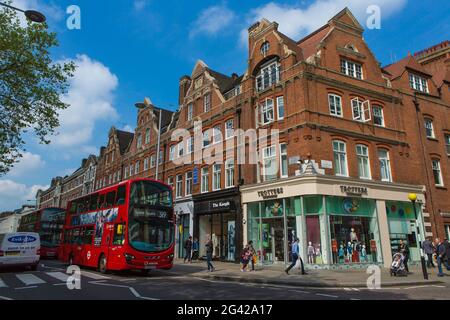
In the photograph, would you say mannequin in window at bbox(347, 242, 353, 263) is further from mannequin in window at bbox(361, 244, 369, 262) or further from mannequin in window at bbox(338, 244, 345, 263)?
mannequin in window at bbox(361, 244, 369, 262)

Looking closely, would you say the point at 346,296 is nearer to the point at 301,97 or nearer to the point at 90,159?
the point at 301,97

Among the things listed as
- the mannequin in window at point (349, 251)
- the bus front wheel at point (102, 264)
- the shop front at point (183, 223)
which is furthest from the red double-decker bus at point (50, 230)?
the mannequin in window at point (349, 251)

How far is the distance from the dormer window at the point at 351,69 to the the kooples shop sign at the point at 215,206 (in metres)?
11.8

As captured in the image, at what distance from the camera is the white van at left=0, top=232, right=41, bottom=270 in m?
16.6

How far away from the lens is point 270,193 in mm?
19953

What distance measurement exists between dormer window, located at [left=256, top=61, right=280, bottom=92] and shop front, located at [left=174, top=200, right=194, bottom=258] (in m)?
10.9

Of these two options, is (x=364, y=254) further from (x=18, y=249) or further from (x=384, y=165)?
(x=18, y=249)

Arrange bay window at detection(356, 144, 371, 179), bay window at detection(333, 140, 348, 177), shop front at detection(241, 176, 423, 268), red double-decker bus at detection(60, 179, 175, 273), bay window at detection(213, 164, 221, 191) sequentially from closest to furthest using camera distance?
red double-decker bus at detection(60, 179, 175, 273) → shop front at detection(241, 176, 423, 268) → bay window at detection(333, 140, 348, 177) → bay window at detection(356, 144, 371, 179) → bay window at detection(213, 164, 221, 191)

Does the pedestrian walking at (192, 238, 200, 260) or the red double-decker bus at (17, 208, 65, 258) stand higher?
the red double-decker bus at (17, 208, 65, 258)

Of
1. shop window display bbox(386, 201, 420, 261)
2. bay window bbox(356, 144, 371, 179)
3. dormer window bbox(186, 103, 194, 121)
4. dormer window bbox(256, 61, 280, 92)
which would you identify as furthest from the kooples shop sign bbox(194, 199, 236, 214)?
shop window display bbox(386, 201, 420, 261)

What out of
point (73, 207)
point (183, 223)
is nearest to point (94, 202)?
point (73, 207)

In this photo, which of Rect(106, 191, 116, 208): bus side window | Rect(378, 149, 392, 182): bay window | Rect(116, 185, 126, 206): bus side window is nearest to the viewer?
Rect(116, 185, 126, 206): bus side window
